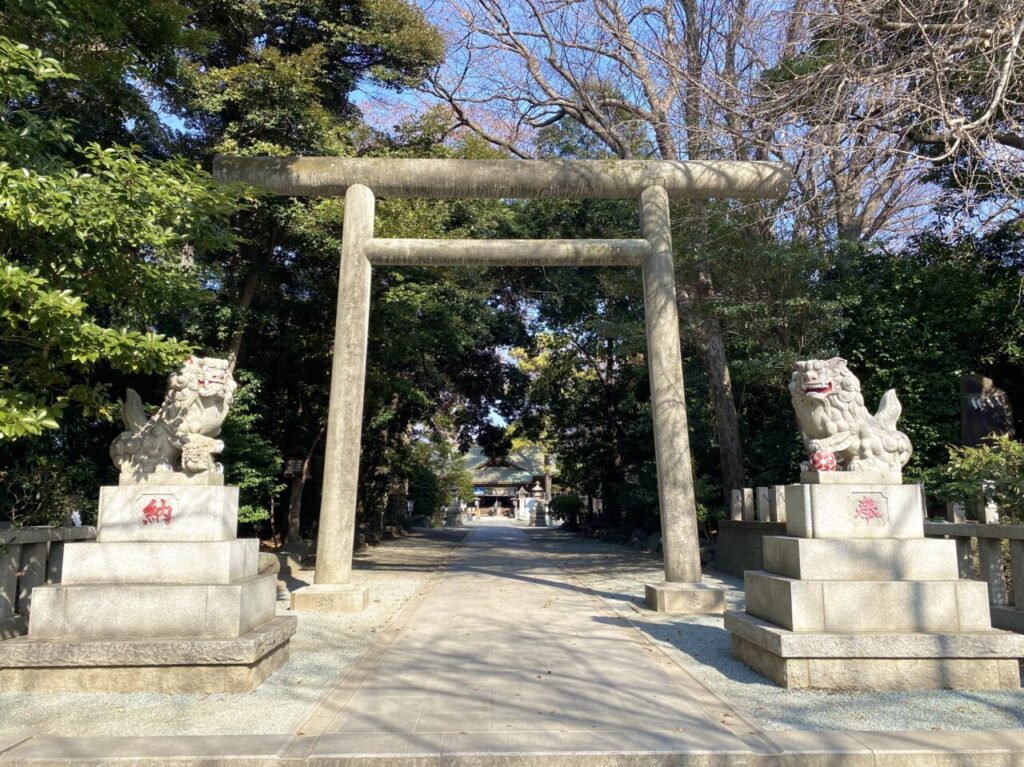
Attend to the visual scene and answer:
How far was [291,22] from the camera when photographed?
38.5ft

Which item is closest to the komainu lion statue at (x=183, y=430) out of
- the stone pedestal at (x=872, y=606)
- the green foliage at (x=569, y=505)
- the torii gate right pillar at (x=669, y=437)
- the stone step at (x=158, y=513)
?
the stone step at (x=158, y=513)

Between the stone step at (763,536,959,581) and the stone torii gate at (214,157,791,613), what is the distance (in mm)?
3284

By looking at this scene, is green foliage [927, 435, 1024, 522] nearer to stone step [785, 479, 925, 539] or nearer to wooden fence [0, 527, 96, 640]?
stone step [785, 479, 925, 539]

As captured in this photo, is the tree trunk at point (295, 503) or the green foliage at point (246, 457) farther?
the tree trunk at point (295, 503)

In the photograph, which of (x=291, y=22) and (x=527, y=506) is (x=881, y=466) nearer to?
(x=291, y=22)

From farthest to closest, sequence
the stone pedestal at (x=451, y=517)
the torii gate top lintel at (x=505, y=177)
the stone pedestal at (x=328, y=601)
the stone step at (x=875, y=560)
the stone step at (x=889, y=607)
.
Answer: the stone pedestal at (x=451, y=517) → the torii gate top lintel at (x=505, y=177) → the stone pedestal at (x=328, y=601) → the stone step at (x=875, y=560) → the stone step at (x=889, y=607)

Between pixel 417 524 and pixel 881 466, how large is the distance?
32.1m

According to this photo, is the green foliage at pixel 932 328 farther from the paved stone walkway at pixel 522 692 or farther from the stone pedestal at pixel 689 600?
the paved stone walkway at pixel 522 692

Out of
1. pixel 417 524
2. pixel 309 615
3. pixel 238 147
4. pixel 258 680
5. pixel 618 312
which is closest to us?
pixel 258 680

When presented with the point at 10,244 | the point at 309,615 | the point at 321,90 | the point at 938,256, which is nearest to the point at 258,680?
the point at 309,615

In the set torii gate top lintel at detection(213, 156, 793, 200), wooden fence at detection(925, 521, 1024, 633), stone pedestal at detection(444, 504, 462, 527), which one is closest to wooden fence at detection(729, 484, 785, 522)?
wooden fence at detection(925, 521, 1024, 633)

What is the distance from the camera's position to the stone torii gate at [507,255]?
333 inches

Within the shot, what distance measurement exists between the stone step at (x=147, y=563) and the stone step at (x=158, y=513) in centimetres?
9

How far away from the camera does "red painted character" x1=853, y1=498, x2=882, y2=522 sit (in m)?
5.34
